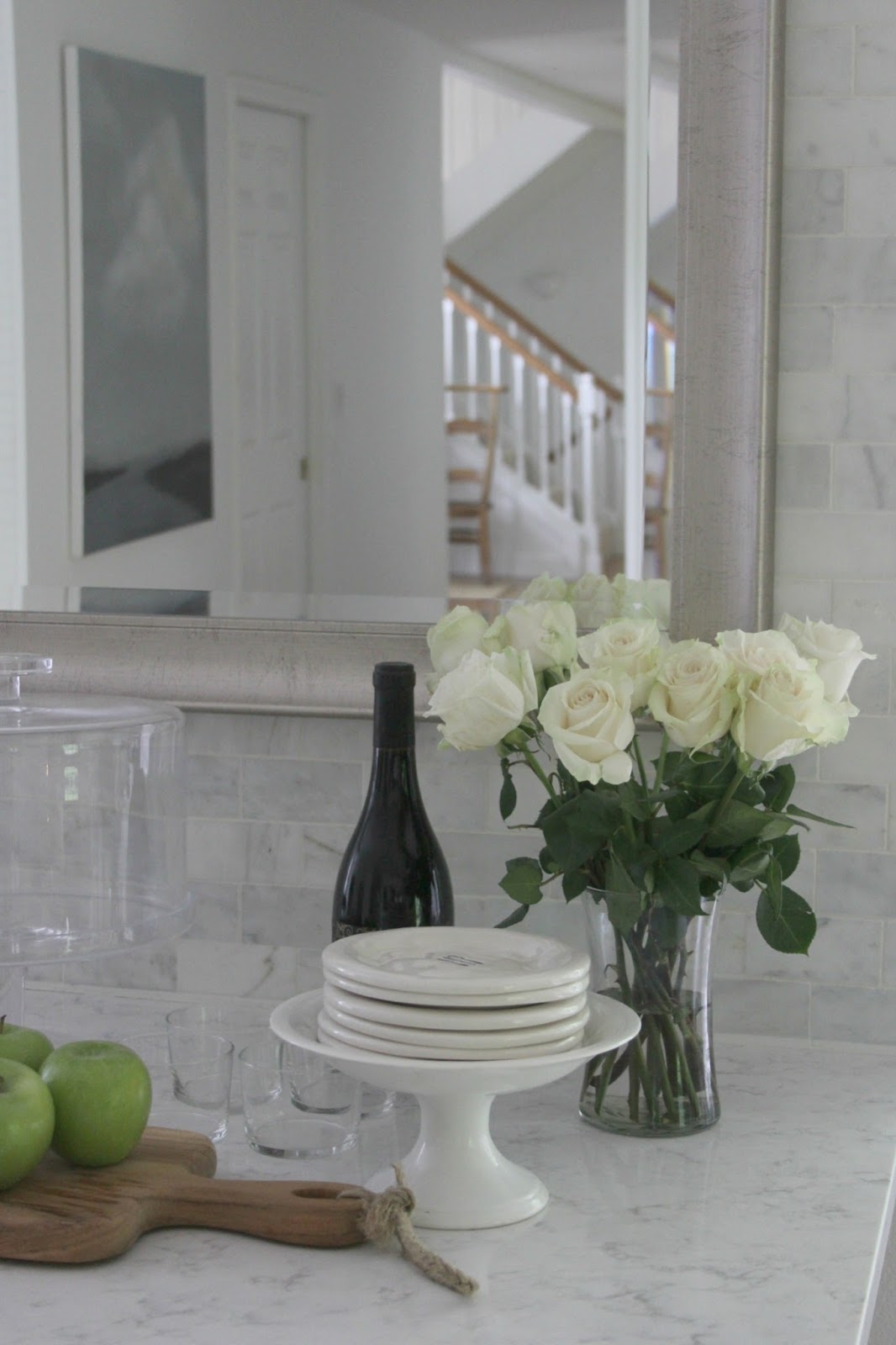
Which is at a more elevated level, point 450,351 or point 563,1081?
point 450,351

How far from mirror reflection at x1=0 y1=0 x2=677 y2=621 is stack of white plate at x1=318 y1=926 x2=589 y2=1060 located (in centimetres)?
46

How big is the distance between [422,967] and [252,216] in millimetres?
749

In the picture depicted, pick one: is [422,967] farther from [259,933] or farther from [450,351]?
[450,351]

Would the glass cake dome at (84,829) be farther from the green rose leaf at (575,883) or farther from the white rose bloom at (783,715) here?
the white rose bloom at (783,715)

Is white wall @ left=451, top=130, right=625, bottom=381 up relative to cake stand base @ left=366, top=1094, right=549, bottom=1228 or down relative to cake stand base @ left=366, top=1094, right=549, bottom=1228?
up

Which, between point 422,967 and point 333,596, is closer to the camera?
point 422,967

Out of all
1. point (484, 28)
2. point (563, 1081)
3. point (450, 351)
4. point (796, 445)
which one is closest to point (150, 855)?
point (563, 1081)

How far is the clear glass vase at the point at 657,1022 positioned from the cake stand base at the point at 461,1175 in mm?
150

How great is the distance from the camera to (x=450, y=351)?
142cm

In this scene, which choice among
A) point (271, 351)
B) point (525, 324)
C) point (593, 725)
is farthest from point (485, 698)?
point (271, 351)

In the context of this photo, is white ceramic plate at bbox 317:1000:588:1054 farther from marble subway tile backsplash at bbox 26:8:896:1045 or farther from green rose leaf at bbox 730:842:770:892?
marble subway tile backsplash at bbox 26:8:896:1045

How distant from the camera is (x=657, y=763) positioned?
114cm

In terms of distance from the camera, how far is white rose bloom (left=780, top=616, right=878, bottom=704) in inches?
44.3

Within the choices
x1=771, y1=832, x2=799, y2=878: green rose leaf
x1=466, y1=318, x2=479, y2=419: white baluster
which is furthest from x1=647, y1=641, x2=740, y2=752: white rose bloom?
x1=466, y1=318, x2=479, y2=419: white baluster
